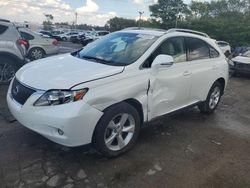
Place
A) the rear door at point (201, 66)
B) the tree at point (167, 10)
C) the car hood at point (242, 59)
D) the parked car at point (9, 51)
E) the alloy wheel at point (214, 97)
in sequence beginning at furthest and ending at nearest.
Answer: the tree at point (167, 10) → the car hood at point (242, 59) → the parked car at point (9, 51) → the alloy wheel at point (214, 97) → the rear door at point (201, 66)

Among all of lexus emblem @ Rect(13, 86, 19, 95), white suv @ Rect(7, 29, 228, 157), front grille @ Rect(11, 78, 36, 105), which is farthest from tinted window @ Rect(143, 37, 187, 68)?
lexus emblem @ Rect(13, 86, 19, 95)

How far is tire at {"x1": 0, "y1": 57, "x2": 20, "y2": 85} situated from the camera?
733 centimetres

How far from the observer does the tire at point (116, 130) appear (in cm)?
365

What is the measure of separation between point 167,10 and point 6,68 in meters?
58.7

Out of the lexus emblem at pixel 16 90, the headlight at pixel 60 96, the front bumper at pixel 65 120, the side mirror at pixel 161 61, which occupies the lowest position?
the front bumper at pixel 65 120

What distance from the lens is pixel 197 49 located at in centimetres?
545

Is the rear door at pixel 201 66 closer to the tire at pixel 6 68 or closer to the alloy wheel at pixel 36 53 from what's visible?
the tire at pixel 6 68

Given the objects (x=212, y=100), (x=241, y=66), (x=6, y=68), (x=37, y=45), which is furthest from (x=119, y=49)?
(x=241, y=66)

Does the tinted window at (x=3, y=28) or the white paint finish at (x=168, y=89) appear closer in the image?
the white paint finish at (x=168, y=89)

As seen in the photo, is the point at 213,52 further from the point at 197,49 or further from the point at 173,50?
the point at 173,50

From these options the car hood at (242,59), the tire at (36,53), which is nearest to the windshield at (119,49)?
the tire at (36,53)

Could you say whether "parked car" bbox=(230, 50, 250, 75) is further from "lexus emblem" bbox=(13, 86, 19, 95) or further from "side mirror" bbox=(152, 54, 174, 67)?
"lexus emblem" bbox=(13, 86, 19, 95)

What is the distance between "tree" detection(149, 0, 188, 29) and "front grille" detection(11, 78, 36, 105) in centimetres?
5788

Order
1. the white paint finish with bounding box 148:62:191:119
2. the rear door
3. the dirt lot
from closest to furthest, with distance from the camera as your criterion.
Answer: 1. the dirt lot
2. the white paint finish with bounding box 148:62:191:119
3. the rear door
